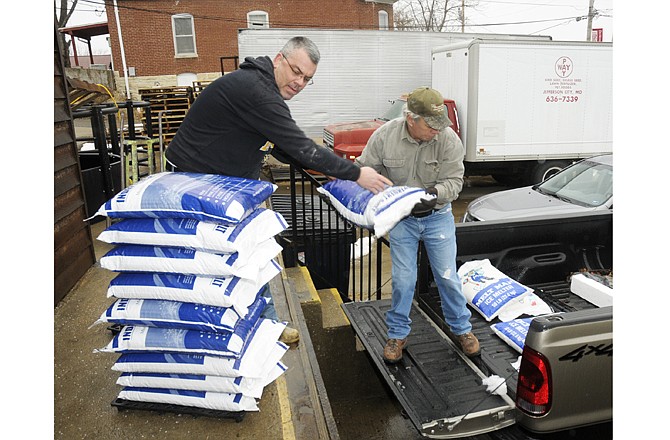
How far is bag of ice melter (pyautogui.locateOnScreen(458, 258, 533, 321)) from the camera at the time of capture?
3.64m

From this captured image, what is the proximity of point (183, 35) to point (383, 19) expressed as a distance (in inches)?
441

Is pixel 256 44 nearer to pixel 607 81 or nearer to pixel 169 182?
pixel 607 81

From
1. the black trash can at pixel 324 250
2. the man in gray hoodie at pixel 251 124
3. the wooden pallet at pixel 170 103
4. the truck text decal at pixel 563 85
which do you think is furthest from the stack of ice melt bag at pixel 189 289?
the wooden pallet at pixel 170 103

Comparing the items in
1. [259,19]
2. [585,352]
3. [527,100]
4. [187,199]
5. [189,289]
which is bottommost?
[585,352]

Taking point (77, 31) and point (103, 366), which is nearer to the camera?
point (103, 366)

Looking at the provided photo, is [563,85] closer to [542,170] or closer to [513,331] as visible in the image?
[542,170]

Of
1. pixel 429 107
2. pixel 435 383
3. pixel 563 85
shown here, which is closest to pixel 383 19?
pixel 563 85

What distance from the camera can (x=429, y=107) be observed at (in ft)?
10.1

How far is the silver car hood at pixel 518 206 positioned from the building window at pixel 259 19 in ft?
66.6

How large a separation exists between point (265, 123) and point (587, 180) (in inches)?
238

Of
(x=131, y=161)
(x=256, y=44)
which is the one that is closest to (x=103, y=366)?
(x=131, y=161)

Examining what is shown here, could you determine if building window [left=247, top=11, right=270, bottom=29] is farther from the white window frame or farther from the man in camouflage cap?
the man in camouflage cap

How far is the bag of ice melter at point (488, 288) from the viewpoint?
→ 364cm

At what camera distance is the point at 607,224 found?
14.3 feet
